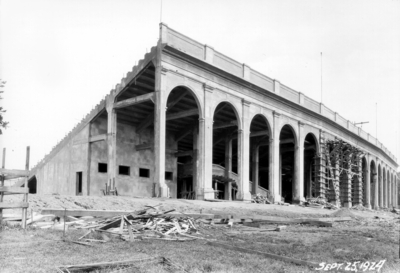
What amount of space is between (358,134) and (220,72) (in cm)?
3055

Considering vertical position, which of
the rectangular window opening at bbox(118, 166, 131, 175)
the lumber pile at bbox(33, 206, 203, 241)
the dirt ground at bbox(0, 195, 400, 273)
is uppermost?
the rectangular window opening at bbox(118, 166, 131, 175)

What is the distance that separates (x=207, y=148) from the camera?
1097 inches

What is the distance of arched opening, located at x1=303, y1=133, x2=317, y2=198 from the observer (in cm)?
4481

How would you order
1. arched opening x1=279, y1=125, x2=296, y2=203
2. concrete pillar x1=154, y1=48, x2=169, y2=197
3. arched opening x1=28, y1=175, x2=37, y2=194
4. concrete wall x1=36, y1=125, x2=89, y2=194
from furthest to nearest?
arched opening x1=28, y1=175, x2=37, y2=194, arched opening x1=279, y1=125, x2=296, y2=203, concrete wall x1=36, y1=125, x2=89, y2=194, concrete pillar x1=154, y1=48, x2=169, y2=197

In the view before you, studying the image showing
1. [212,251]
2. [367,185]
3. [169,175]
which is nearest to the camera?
[212,251]

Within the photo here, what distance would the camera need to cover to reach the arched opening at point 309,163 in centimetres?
4481

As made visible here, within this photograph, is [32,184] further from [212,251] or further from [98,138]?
[212,251]

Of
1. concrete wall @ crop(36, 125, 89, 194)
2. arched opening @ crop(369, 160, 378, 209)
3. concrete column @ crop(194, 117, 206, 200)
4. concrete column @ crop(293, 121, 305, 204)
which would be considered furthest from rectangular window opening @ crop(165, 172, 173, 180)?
arched opening @ crop(369, 160, 378, 209)

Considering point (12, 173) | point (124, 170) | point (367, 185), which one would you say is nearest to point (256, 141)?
point (124, 170)

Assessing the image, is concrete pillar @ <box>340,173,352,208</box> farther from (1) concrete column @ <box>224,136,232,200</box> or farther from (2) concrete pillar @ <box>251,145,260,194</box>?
(1) concrete column @ <box>224,136,232,200</box>

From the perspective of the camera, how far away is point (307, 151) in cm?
4975

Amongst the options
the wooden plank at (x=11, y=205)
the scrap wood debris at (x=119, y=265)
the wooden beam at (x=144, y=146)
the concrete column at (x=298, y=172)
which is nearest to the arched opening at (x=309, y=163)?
the concrete column at (x=298, y=172)

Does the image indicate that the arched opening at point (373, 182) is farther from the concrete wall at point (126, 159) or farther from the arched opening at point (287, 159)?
the concrete wall at point (126, 159)

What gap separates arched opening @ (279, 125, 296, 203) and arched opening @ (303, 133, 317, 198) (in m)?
1.55
